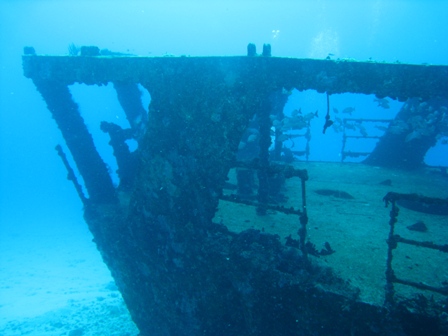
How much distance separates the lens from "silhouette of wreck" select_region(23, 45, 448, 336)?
324 cm

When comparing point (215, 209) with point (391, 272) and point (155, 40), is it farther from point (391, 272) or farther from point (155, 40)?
point (155, 40)

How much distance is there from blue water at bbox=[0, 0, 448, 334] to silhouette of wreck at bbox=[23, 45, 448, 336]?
56.7 m

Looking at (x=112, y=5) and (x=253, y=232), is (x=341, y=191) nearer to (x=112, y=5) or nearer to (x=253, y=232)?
(x=253, y=232)

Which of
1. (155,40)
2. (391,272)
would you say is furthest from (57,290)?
(155,40)

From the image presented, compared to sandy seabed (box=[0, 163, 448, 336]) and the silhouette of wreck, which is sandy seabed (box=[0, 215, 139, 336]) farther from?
the silhouette of wreck

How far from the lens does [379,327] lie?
313 centimetres

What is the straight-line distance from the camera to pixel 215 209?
4.02 m

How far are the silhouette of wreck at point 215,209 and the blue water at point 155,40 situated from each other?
186ft

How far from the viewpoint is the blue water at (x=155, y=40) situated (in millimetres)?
86875

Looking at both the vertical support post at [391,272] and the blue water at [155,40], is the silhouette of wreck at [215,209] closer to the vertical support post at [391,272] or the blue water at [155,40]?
the vertical support post at [391,272]

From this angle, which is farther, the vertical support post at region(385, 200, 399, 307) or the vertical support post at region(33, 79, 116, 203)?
the vertical support post at region(33, 79, 116, 203)

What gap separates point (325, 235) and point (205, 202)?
2.34 metres

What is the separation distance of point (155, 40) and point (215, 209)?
182813 mm

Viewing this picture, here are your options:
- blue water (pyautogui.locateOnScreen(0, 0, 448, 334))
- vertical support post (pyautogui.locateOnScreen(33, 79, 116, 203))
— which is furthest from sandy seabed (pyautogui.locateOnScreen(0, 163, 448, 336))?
blue water (pyautogui.locateOnScreen(0, 0, 448, 334))
